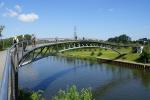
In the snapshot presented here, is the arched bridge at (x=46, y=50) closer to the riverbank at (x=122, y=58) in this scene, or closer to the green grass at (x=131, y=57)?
the riverbank at (x=122, y=58)

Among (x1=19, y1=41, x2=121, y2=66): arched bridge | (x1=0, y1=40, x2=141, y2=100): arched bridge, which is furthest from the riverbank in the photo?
(x1=0, y1=40, x2=141, y2=100): arched bridge

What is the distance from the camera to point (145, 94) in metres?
40.7

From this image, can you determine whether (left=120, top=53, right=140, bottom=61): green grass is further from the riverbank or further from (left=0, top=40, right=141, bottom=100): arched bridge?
(left=0, top=40, right=141, bottom=100): arched bridge

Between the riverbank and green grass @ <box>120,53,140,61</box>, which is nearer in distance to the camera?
the riverbank

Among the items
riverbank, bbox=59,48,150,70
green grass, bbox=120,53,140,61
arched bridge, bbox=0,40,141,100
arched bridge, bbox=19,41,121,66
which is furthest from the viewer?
green grass, bbox=120,53,140,61

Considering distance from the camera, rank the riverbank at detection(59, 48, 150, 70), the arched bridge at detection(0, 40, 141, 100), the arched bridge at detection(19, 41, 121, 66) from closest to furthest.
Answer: the arched bridge at detection(0, 40, 141, 100), the arched bridge at detection(19, 41, 121, 66), the riverbank at detection(59, 48, 150, 70)

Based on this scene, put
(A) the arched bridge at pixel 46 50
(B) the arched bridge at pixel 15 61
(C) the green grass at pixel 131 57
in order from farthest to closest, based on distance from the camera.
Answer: (C) the green grass at pixel 131 57, (A) the arched bridge at pixel 46 50, (B) the arched bridge at pixel 15 61

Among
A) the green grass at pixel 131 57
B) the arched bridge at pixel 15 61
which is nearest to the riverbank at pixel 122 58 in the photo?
the green grass at pixel 131 57

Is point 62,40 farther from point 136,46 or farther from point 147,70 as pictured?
point 136,46

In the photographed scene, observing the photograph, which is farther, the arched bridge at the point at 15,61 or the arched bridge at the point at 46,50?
the arched bridge at the point at 46,50


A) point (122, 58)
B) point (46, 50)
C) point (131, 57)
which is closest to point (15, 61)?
point (46, 50)

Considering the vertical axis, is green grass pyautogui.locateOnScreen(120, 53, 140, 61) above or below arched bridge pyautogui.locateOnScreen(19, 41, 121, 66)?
below

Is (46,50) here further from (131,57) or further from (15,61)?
(131,57)

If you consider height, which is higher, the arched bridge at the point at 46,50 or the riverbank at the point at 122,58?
the arched bridge at the point at 46,50
